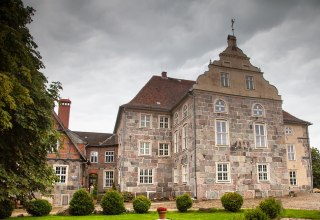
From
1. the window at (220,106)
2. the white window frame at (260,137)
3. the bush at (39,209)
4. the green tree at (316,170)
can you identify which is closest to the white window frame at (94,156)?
the window at (220,106)

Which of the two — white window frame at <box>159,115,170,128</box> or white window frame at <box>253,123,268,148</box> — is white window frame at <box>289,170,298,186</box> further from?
white window frame at <box>159,115,170,128</box>

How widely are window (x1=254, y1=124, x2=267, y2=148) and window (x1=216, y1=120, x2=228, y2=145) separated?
2942 millimetres

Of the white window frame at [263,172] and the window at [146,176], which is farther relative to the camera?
the window at [146,176]

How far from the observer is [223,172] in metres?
25.2

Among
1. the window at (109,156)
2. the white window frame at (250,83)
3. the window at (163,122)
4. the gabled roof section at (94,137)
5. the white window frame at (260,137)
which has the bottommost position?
the window at (109,156)

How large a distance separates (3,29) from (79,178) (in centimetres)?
1860

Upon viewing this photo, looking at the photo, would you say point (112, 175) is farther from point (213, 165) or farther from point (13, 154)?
point (13, 154)

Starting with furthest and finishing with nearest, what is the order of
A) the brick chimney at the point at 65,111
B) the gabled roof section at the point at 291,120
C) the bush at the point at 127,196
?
the brick chimney at the point at 65,111
the gabled roof section at the point at 291,120
the bush at the point at 127,196

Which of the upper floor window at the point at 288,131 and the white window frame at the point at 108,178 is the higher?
the upper floor window at the point at 288,131

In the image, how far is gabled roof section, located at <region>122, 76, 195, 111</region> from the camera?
30.7m

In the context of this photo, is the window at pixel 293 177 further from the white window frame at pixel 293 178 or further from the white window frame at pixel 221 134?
the white window frame at pixel 221 134

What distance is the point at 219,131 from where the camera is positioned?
26125 millimetres

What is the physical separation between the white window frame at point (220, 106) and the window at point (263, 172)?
5.64m

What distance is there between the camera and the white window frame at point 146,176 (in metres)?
28.8
